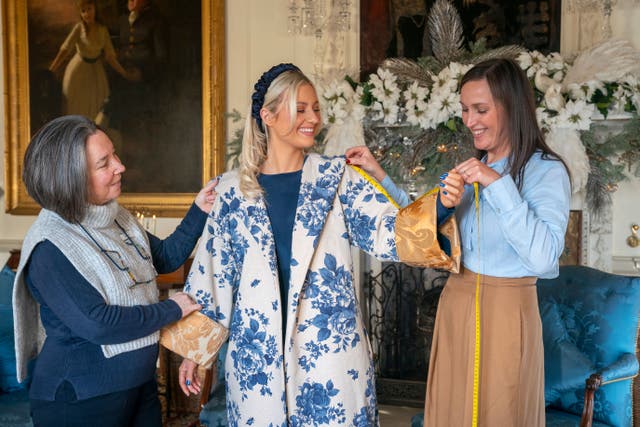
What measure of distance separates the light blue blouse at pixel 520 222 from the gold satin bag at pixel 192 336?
0.93 m

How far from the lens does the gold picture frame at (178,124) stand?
4.84 metres

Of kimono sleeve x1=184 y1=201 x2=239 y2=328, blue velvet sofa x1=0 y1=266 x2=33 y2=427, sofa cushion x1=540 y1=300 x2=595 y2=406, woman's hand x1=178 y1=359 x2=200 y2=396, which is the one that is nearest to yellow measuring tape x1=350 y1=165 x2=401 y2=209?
kimono sleeve x1=184 y1=201 x2=239 y2=328

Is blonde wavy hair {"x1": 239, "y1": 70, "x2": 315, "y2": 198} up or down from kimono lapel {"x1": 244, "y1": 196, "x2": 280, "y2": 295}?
up

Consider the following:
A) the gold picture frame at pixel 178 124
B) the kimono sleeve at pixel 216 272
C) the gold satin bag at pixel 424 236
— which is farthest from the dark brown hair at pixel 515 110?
the gold picture frame at pixel 178 124

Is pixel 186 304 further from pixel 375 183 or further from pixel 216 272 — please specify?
pixel 375 183

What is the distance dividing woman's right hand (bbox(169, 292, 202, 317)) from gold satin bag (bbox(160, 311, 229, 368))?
0.13ft

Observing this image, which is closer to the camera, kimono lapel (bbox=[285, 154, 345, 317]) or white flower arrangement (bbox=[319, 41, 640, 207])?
kimono lapel (bbox=[285, 154, 345, 317])

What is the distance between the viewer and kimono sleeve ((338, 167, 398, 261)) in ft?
6.97

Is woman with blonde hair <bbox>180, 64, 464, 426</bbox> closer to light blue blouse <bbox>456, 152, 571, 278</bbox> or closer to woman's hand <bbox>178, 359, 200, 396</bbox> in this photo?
woman's hand <bbox>178, 359, 200, 396</bbox>

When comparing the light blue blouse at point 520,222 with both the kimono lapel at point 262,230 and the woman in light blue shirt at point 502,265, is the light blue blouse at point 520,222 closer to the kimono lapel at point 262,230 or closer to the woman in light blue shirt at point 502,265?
the woman in light blue shirt at point 502,265

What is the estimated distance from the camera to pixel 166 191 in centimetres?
505

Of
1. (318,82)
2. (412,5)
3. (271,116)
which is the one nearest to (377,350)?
(318,82)

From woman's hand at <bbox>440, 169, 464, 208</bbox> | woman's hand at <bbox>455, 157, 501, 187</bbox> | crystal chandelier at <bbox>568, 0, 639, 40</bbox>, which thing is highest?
crystal chandelier at <bbox>568, 0, 639, 40</bbox>

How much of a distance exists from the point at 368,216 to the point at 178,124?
315 centimetres
